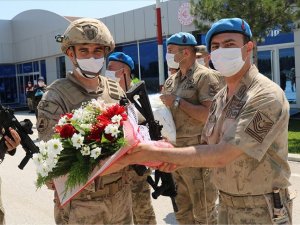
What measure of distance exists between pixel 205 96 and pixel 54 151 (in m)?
2.25

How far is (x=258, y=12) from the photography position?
34.2 feet

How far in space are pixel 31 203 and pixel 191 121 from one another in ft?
9.75

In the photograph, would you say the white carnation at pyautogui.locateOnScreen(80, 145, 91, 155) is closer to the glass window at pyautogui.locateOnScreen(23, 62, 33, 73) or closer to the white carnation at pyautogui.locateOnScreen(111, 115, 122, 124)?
the white carnation at pyautogui.locateOnScreen(111, 115, 122, 124)

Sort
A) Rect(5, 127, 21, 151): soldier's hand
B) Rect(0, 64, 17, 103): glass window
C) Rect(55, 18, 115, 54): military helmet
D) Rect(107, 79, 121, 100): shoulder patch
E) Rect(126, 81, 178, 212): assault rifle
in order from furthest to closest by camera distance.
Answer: Rect(0, 64, 17, 103): glass window → Rect(5, 127, 21, 151): soldier's hand → Rect(107, 79, 121, 100): shoulder patch → Rect(55, 18, 115, 54): military helmet → Rect(126, 81, 178, 212): assault rifle

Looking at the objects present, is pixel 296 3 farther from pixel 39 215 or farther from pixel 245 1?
pixel 39 215

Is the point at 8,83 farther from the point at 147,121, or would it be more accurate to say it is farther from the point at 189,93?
the point at 147,121

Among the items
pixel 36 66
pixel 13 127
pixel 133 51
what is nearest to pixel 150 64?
pixel 133 51

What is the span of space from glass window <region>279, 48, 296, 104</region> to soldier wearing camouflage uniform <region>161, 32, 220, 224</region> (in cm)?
1080

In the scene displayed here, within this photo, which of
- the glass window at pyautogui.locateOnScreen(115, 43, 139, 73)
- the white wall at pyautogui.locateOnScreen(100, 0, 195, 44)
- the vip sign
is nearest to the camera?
the vip sign

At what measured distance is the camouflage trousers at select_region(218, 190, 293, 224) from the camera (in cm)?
239

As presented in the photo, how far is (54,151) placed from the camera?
2.17 m

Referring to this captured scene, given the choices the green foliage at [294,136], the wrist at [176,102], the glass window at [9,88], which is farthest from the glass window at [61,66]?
the wrist at [176,102]

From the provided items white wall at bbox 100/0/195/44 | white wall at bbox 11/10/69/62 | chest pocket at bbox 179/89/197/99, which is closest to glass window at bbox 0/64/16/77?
white wall at bbox 11/10/69/62

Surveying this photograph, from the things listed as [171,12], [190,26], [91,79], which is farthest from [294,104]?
[91,79]
